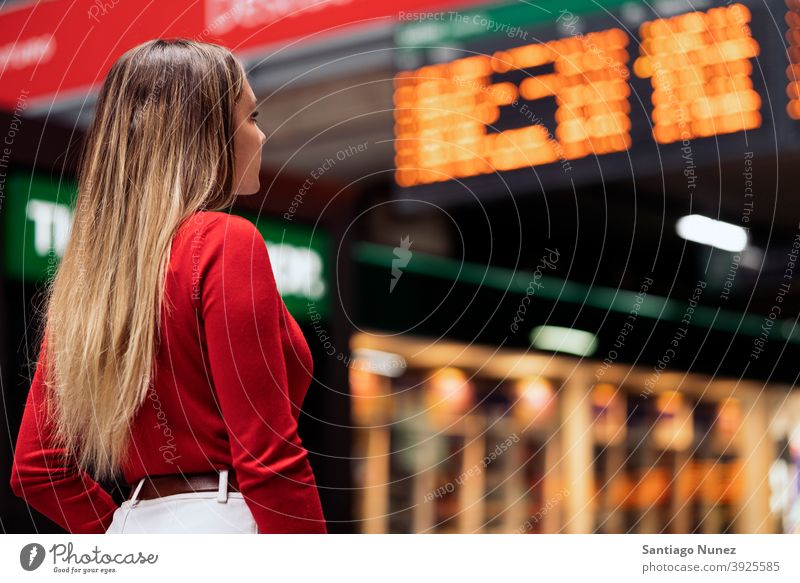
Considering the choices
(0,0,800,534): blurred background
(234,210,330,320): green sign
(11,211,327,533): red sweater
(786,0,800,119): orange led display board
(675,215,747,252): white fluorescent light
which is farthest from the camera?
(675,215,747,252): white fluorescent light

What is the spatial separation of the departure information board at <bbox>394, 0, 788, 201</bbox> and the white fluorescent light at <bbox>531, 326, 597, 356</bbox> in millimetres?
1303

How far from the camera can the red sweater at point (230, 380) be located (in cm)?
91

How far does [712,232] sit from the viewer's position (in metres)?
3.21

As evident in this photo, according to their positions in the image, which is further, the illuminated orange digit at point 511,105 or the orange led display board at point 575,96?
the illuminated orange digit at point 511,105

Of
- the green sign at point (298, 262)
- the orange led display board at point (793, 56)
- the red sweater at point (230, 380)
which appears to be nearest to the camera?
the red sweater at point (230, 380)

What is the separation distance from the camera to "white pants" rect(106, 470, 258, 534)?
932mm

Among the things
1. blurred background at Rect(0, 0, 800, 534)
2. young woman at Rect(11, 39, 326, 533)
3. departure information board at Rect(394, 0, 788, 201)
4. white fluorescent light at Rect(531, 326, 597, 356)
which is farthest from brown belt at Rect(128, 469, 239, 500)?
white fluorescent light at Rect(531, 326, 597, 356)

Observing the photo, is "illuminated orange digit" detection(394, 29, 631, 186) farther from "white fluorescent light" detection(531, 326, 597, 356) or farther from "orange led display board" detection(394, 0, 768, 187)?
"white fluorescent light" detection(531, 326, 597, 356)

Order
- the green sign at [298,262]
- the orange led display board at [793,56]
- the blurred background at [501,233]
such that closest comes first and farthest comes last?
the orange led display board at [793,56]
the blurred background at [501,233]
the green sign at [298,262]

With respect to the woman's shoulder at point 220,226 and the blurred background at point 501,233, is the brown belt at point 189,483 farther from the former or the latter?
the blurred background at point 501,233

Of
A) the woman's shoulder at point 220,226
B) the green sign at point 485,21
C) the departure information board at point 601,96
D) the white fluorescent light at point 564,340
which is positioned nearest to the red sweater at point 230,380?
the woman's shoulder at point 220,226

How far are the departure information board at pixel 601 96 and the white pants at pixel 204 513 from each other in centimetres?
91

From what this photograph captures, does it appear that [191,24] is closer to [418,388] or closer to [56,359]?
[56,359]

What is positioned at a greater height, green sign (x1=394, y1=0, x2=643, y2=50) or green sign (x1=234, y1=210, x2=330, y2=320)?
green sign (x1=394, y1=0, x2=643, y2=50)
